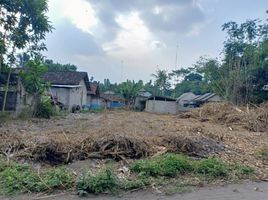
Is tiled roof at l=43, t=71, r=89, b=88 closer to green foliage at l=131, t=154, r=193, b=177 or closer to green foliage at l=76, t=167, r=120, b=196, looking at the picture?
green foliage at l=131, t=154, r=193, b=177

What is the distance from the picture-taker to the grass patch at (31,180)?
13.5 feet

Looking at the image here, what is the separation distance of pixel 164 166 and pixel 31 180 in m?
2.32

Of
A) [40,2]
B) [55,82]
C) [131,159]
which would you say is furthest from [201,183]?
[55,82]

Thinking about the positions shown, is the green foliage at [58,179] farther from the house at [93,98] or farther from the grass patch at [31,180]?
the house at [93,98]

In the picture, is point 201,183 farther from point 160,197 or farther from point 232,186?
point 160,197

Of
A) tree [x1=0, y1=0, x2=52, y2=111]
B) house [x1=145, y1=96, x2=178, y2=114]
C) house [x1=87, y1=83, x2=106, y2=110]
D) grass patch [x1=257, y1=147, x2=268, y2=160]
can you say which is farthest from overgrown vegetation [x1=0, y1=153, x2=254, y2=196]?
house [x1=87, y1=83, x2=106, y2=110]

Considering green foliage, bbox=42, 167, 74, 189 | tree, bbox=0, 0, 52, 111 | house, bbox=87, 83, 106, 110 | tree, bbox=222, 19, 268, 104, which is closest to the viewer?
green foliage, bbox=42, 167, 74, 189

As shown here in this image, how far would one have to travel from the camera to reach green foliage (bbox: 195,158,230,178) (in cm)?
512

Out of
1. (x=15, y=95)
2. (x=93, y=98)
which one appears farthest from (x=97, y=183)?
(x=93, y=98)

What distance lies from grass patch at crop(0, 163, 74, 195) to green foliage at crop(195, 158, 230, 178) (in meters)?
2.42

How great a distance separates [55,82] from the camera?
2681 cm

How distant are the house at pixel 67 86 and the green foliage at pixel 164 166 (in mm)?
21282

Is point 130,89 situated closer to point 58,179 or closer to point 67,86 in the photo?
point 67,86

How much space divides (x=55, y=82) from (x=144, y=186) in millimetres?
23927
